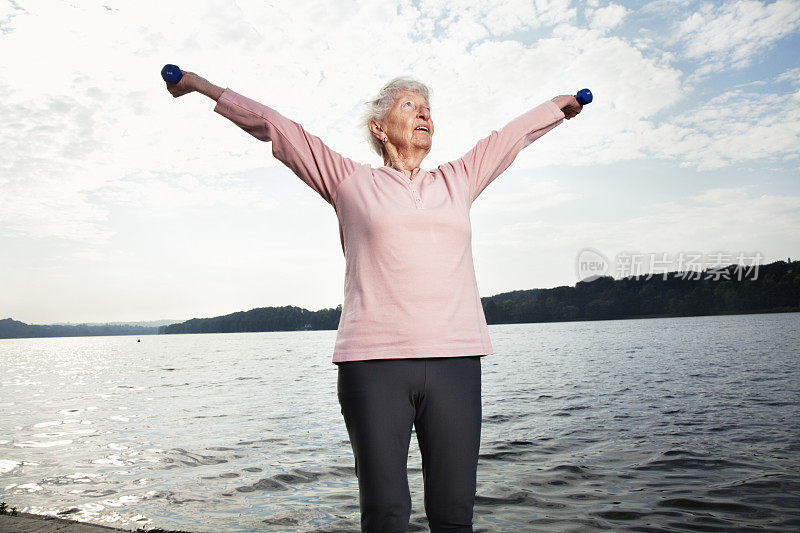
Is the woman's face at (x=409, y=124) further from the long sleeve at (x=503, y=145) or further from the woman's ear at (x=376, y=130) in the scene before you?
the long sleeve at (x=503, y=145)

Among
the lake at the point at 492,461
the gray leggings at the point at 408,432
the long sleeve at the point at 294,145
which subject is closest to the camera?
the gray leggings at the point at 408,432

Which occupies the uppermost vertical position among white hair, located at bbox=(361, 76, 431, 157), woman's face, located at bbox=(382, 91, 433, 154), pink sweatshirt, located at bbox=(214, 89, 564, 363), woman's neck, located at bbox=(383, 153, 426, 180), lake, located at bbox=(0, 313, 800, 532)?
white hair, located at bbox=(361, 76, 431, 157)

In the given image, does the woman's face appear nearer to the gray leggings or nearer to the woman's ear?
the woman's ear

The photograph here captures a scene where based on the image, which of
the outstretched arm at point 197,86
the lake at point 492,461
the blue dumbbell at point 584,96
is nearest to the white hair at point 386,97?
the outstretched arm at point 197,86

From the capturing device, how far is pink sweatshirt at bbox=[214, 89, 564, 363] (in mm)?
2223

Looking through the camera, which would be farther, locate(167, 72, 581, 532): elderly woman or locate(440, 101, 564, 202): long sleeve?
locate(440, 101, 564, 202): long sleeve

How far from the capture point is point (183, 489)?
778 centimetres

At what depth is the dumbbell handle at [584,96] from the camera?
2.95m

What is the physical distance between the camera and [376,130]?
8.99 feet

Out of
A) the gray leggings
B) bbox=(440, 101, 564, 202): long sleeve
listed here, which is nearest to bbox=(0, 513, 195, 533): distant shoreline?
the gray leggings

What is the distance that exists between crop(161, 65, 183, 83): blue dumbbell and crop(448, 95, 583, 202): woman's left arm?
1.27m

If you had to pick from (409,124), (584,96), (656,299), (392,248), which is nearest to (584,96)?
(584,96)

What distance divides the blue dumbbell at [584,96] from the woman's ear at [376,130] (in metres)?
1.05

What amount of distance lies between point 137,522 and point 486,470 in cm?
452
